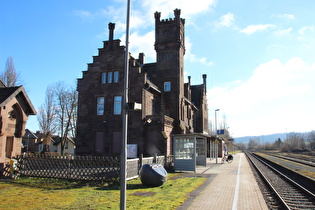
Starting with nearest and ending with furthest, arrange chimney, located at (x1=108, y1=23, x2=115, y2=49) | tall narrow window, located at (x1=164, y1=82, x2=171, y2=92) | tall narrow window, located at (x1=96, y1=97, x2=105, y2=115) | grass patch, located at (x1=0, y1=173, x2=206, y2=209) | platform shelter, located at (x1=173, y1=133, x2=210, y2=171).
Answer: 1. grass patch, located at (x1=0, y1=173, x2=206, y2=209)
2. platform shelter, located at (x1=173, y1=133, x2=210, y2=171)
3. tall narrow window, located at (x1=96, y1=97, x2=105, y2=115)
4. chimney, located at (x1=108, y1=23, x2=115, y2=49)
5. tall narrow window, located at (x1=164, y1=82, x2=171, y2=92)

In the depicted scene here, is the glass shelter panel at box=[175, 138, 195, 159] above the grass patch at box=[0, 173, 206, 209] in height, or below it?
above

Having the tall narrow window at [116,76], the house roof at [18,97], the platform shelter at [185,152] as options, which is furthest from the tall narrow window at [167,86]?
the house roof at [18,97]

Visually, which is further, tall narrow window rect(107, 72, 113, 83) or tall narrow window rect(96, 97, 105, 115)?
tall narrow window rect(107, 72, 113, 83)

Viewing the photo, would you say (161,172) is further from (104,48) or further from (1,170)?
(104,48)

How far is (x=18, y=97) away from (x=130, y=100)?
1205cm

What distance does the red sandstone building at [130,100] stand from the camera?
1000 inches

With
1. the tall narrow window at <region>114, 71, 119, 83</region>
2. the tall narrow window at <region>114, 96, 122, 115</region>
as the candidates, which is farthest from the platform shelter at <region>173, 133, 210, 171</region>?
the tall narrow window at <region>114, 71, 119, 83</region>

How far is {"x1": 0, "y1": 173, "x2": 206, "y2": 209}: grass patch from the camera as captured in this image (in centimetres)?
873

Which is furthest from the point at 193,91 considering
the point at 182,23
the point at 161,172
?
the point at 161,172

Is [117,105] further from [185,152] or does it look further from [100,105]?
[185,152]

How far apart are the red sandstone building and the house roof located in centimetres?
1095

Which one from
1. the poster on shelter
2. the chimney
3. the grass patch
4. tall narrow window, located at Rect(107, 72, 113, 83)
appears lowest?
the grass patch

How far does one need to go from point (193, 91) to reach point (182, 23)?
17744 millimetres

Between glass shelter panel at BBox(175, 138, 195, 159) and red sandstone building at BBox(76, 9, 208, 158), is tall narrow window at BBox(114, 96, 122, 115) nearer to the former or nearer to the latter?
red sandstone building at BBox(76, 9, 208, 158)
